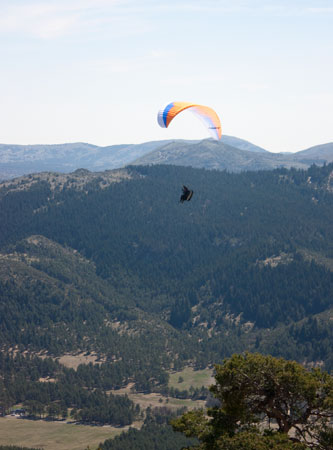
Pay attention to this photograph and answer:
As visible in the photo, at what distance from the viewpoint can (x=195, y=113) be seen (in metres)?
105

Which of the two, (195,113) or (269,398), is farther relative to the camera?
(195,113)

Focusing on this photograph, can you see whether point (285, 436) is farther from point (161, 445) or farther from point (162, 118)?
point (161, 445)

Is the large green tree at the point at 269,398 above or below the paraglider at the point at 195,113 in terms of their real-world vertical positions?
below

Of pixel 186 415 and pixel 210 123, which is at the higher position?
pixel 210 123

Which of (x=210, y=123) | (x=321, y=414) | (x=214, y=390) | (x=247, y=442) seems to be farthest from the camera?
(x=210, y=123)

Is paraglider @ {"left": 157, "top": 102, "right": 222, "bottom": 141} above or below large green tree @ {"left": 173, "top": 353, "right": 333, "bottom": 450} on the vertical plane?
above

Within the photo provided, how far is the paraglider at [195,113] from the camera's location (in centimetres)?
10231

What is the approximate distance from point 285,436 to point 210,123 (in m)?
56.3

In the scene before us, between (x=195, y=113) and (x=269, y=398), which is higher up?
(x=195, y=113)

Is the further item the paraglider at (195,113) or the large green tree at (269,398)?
the paraglider at (195,113)

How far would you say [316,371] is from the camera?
66938 mm

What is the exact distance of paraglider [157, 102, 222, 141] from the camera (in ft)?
336

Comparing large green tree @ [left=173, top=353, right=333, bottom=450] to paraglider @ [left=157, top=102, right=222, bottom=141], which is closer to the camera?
large green tree @ [left=173, top=353, right=333, bottom=450]

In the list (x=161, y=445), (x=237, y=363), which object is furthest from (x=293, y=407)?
(x=161, y=445)
